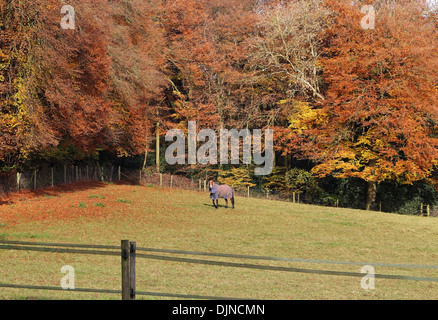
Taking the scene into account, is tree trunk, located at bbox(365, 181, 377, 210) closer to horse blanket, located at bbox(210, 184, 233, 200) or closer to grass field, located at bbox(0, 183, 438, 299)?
grass field, located at bbox(0, 183, 438, 299)

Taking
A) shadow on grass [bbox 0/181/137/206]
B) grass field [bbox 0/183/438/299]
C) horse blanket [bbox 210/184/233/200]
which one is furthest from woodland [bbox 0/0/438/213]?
horse blanket [bbox 210/184/233/200]

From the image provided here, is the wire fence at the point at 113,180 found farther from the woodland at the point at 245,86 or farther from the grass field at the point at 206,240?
the grass field at the point at 206,240

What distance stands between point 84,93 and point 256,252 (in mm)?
18109

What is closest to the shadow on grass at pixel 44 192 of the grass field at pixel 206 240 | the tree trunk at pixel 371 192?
the grass field at pixel 206 240

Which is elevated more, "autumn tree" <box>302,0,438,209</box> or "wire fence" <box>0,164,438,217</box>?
"autumn tree" <box>302,0,438,209</box>

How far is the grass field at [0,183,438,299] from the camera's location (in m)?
11.4

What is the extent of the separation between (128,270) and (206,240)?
34.2 ft

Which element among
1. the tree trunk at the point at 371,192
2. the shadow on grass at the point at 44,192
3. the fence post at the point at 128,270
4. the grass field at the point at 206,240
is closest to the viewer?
the fence post at the point at 128,270

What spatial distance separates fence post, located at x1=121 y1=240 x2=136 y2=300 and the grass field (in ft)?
4.34

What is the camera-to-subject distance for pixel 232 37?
46.8m

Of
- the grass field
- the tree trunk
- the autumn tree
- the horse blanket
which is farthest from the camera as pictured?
the tree trunk

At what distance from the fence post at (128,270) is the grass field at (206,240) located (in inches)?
52.1

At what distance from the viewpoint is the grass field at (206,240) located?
11406mm
